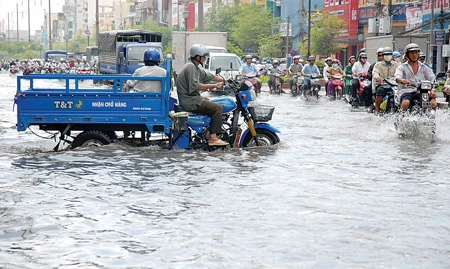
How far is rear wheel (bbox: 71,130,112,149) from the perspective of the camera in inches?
502

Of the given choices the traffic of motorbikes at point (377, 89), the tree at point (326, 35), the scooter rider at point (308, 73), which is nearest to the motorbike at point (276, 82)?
the traffic of motorbikes at point (377, 89)

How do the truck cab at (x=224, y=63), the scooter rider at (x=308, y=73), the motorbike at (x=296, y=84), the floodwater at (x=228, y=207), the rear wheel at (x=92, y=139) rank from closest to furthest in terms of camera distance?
Answer: the floodwater at (x=228, y=207)
the rear wheel at (x=92, y=139)
the scooter rider at (x=308, y=73)
the motorbike at (x=296, y=84)
the truck cab at (x=224, y=63)

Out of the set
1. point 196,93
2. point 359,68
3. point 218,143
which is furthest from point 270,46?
point 218,143

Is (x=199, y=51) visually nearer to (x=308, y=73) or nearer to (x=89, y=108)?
(x=89, y=108)

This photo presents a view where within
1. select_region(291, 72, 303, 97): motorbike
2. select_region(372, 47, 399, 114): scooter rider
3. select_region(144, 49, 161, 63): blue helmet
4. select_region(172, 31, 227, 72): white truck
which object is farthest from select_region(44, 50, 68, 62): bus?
select_region(144, 49, 161, 63): blue helmet

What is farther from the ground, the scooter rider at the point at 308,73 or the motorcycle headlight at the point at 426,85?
the motorcycle headlight at the point at 426,85

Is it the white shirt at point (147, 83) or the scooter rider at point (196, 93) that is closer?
the scooter rider at point (196, 93)

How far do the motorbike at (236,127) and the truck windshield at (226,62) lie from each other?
911 inches

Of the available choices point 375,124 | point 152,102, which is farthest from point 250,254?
point 375,124

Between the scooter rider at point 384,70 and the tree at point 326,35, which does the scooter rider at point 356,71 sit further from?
the tree at point 326,35

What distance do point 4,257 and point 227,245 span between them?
1619 millimetres

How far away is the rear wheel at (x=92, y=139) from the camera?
12.7 m

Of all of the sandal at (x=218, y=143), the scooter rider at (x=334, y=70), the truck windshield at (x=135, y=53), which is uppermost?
the truck windshield at (x=135, y=53)

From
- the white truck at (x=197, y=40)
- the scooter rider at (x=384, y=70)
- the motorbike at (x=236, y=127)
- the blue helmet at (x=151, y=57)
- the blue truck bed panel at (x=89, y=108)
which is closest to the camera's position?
the blue truck bed panel at (x=89, y=108)
